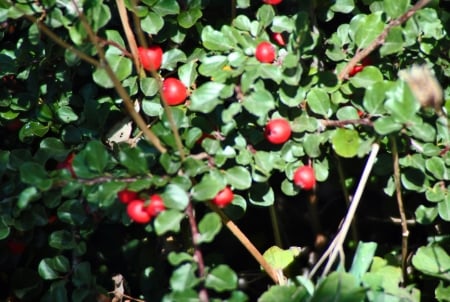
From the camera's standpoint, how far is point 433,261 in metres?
1.93

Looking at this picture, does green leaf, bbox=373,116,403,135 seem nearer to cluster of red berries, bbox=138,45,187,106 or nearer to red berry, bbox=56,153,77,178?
cluster of red berries, bbox=138,45,187,106

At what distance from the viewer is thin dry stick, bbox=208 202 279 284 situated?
70.2 inches

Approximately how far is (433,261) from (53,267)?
0.91 metres

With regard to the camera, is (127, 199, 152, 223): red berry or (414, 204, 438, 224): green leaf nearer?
(127, 199, 152, 223): red berry

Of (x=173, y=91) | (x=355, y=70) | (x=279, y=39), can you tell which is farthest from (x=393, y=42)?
(x=173, y=91)

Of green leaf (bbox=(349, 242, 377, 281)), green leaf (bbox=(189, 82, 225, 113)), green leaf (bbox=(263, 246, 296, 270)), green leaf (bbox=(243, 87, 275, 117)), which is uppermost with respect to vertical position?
green leaf (bbox=(189, 82, 225, 113))

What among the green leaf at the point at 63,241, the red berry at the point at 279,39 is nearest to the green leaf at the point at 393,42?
the red berry at the point at 279,39

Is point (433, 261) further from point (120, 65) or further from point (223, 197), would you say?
point (120, 65)

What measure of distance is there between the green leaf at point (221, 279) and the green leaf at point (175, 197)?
139mm

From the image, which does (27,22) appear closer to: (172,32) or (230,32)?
(172,32)

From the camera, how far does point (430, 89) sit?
138cm

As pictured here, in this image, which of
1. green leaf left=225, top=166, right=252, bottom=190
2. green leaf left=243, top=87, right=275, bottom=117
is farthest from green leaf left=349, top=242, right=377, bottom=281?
green leaf left=243, top=87, right=275, bottom=117

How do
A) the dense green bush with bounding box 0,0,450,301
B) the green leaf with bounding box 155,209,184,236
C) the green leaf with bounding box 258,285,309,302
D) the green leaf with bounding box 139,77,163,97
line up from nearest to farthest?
the green leaf with bounding box 155,209,184,236
the dense green bush with bounding box 0,0,450,301
the green leaf with bounding box 258,285,309,302
the green leaf with bounding box 139,77,163,97

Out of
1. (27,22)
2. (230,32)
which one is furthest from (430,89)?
(27,22)
